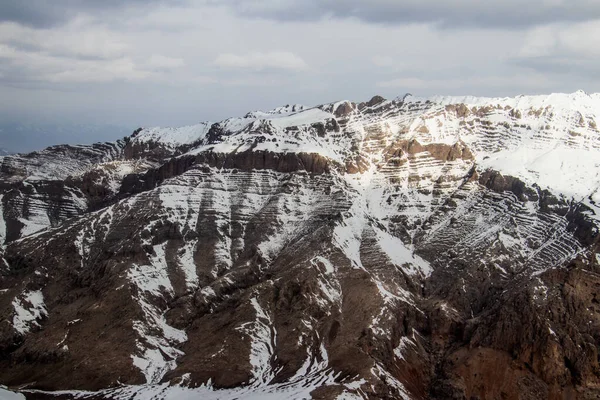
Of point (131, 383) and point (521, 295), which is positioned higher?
point (521, 295)

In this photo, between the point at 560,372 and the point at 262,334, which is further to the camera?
the point at 262,334

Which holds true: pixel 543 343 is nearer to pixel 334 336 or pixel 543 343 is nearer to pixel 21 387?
pixel 334 336

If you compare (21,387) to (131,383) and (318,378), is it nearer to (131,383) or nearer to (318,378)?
(131,383)

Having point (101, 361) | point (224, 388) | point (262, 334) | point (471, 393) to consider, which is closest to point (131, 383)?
point (101, 361)

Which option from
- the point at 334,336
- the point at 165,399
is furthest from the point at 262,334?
the point at 165,399

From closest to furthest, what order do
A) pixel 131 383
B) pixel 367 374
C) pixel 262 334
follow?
pixel 367 374
pixel 131 383
pixel 262 334

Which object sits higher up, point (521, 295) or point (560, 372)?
point (521, 295)

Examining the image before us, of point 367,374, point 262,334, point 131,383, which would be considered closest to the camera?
point 367,374

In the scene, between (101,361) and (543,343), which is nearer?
(543,343)
